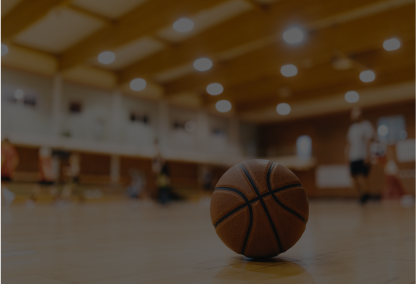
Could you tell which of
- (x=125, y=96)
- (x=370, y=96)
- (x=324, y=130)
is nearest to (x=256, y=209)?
(x=125, y=96)

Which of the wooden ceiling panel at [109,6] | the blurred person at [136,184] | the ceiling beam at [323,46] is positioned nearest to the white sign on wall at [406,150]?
the ceiling beam at [323,46]

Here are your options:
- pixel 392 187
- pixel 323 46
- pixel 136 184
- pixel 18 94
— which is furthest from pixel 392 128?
pixel 18 94

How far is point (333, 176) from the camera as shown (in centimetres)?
2269

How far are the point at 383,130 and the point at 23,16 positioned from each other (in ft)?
61.0

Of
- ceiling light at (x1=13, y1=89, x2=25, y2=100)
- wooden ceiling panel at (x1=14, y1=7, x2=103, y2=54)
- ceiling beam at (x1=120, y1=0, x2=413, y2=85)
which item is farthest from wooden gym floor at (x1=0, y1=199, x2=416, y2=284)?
ceiling light at (x1=13, y1=89, x2=25, y2=100)

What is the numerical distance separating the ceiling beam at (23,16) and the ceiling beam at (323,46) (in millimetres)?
7354

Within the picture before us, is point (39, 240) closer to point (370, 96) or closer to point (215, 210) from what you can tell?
point (215, 210)

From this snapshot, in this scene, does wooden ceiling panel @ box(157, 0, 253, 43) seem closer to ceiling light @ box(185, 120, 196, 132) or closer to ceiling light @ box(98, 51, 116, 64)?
ceiling light @ box(98, 51, 116, 64)

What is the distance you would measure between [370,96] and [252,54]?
29.3ft

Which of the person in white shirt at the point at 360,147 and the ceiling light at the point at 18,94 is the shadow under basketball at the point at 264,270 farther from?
the ceiling light at the point at 18,94

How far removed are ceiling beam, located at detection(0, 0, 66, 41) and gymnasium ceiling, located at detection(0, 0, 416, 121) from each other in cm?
3

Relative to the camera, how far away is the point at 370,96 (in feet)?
64.7

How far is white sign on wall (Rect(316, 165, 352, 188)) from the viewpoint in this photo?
22.1 meters

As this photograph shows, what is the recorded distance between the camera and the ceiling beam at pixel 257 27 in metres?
9.52
